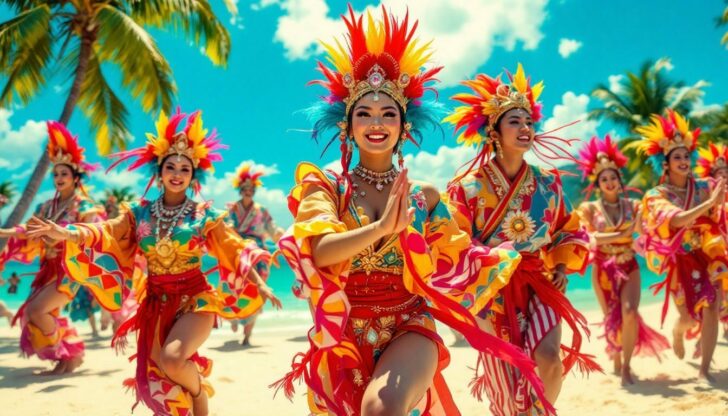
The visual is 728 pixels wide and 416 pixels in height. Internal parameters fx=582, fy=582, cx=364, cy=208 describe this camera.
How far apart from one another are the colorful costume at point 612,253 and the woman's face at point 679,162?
554mm

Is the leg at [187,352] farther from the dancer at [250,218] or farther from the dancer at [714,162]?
the dancer at [714,162]

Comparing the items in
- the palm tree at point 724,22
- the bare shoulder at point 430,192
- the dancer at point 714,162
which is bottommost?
the bare shoulder at point 430,192

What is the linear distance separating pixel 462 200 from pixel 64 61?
13339 mm

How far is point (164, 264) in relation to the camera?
192 inches

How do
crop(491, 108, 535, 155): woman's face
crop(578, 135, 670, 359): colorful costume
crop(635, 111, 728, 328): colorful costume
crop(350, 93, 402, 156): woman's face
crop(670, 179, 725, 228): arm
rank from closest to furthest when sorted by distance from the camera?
1. crop(350, 93, 402, 156): woman's face
2. crop(491, 108, 535, 155): woman's face
3. crop(670, 179, 725, 228): arm
4. crop(635, 111, 728, 328): colorful costume
5. crop(578, 135, 670, 359): colorful costume

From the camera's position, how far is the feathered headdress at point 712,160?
27.2 ft

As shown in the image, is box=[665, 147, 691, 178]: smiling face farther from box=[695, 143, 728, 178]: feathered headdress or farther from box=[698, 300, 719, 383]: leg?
box=[695, 143, 728, 178]: feathered headdress

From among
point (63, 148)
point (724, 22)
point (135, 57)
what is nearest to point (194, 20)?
point (135, 57)

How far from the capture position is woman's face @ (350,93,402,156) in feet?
10.1

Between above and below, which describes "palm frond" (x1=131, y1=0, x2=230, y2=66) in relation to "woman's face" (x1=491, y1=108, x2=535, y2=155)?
above

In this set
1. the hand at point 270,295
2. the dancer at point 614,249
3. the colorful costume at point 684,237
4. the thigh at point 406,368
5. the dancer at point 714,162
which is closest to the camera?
the thigh at point 406,368

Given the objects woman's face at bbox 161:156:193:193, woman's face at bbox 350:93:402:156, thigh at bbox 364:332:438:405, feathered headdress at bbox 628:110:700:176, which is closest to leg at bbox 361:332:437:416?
thigh at bbox 364:332:438:405

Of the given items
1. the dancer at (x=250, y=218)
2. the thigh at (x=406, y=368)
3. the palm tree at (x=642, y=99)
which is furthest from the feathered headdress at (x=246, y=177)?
Result: the palm tree at (x=642, y=99)

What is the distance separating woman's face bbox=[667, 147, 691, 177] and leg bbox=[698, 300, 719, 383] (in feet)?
5.03
